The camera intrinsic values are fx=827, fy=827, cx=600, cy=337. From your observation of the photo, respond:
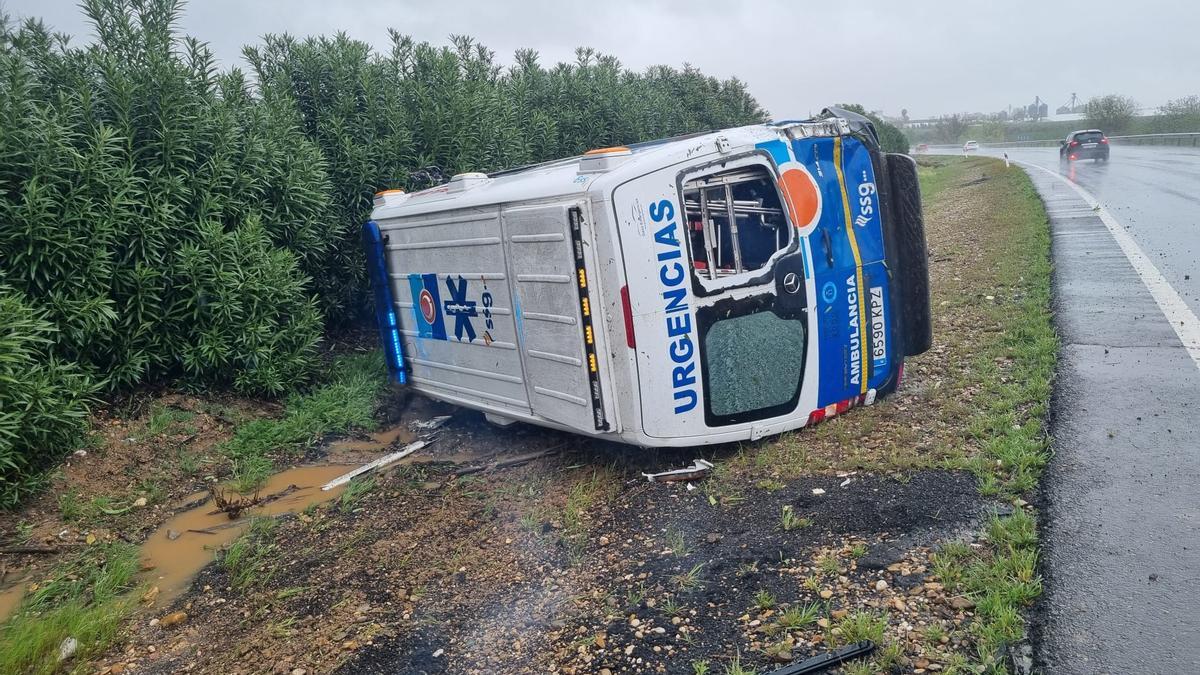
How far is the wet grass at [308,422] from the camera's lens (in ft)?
21.0

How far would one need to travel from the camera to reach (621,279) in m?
4.68

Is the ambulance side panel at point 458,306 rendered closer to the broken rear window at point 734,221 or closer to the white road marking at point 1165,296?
the broken rear window at point 734,221

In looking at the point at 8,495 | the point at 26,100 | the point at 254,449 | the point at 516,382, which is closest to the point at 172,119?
the point at 26,100

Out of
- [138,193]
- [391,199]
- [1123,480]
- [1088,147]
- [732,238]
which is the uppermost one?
[138,193]

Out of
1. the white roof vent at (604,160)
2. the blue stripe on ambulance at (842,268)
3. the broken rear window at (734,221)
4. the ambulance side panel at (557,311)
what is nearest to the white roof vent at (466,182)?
the ambulance side panel at (557,311)

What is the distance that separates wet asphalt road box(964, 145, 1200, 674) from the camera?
302 centimetres

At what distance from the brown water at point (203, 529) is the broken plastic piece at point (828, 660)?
3398 millimetres

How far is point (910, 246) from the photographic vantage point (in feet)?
18.4

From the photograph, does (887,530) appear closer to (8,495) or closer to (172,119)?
(8,495)

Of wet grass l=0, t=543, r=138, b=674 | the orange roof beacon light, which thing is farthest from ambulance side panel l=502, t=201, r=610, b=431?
wet grass l=0, t=543, r=138, b=674

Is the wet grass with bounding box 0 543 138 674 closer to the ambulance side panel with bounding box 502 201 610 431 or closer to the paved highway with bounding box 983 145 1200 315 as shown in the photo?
the ambulance side panel with bounding box 502 201 610 431

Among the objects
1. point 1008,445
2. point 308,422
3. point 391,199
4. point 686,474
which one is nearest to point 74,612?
point 308,422

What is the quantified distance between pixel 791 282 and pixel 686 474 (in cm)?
134

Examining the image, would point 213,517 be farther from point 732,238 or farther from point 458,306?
point 732,238
